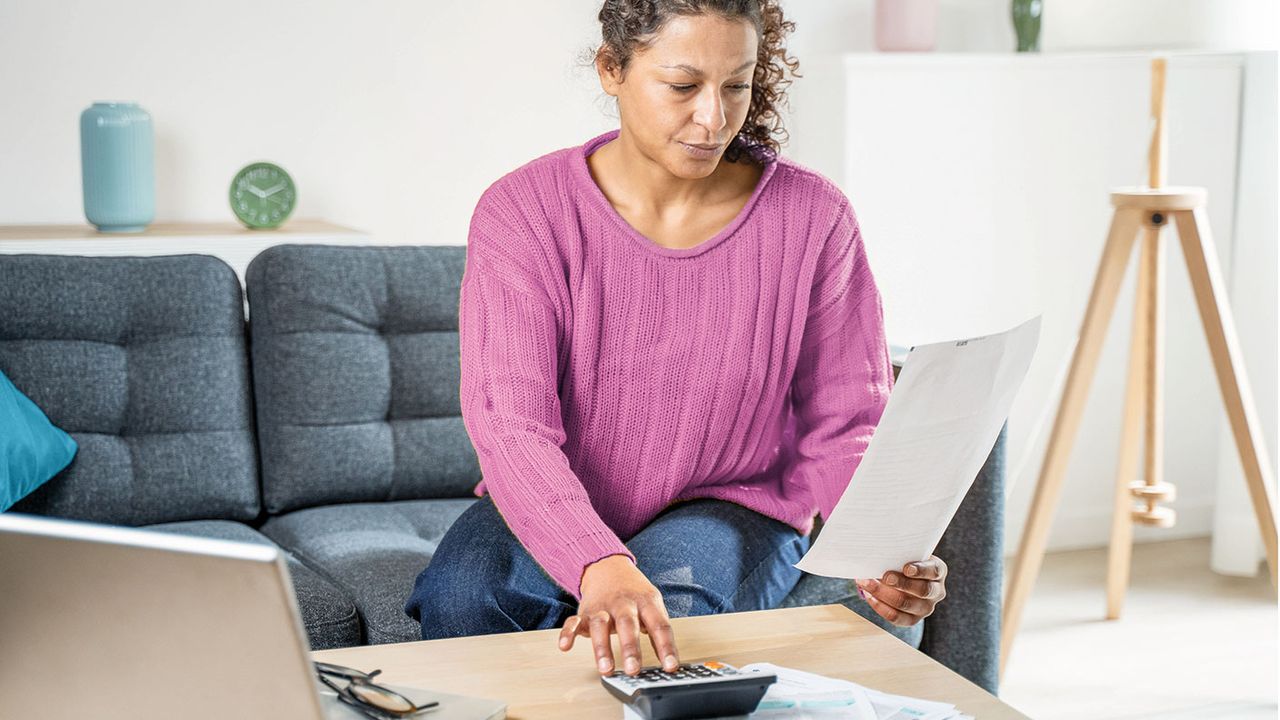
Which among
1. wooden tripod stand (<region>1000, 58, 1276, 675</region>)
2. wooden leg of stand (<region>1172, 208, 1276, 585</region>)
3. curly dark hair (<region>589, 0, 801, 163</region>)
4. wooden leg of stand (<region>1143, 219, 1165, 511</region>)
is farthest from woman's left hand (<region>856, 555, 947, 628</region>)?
wooden leg of stand (<region>1143, 219, 1165, 511</region>)

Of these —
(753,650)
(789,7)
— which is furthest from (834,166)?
(753,650)

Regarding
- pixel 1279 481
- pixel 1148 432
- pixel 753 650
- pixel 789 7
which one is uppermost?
pixel 789 7

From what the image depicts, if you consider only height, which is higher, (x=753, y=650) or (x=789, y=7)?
(x=789, y=7)

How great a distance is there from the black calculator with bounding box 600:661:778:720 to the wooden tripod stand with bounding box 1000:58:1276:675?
5.44 feet

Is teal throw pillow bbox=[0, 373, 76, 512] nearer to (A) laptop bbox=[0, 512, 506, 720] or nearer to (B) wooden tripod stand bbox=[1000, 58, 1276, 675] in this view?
(A) laptop bbox=[0, 512, 506, 720]

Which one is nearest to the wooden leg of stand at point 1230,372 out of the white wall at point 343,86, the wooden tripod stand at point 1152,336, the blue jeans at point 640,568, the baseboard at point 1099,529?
the wooden tripod stand at point 1152,336

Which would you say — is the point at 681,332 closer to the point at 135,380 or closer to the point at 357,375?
the point at 357,375

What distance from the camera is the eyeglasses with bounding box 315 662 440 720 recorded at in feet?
3.23

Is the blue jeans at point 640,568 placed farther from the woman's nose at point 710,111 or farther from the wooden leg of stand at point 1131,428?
the wooden leg of stand at point 1131,428

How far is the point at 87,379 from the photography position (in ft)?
7.39

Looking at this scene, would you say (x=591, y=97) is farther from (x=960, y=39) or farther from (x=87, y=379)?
(x=87, y=379)

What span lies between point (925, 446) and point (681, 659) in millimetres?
282

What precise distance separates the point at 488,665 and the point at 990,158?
7.97 ft

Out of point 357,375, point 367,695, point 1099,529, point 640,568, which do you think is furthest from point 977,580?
point 1099,529
